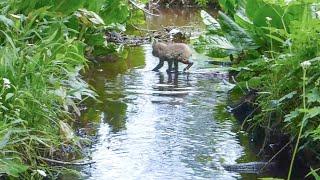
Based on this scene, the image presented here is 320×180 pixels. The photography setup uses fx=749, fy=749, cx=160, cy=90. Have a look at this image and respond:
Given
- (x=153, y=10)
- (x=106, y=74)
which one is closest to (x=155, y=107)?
(x=106, y=74)

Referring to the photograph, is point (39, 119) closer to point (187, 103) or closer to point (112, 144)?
point (112, 144)

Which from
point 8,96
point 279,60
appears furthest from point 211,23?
point 8,96

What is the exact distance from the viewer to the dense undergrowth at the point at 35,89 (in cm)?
388

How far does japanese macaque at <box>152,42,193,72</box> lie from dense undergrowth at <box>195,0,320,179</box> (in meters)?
0.54

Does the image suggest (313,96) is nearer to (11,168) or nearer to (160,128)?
(160,128)

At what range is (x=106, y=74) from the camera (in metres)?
6.91

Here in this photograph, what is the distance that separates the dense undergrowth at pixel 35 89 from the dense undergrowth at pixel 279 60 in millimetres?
1196

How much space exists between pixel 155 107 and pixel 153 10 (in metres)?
7.76

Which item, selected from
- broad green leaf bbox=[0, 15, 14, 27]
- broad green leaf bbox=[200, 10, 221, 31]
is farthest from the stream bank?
broad green leaf bbox=[0, 15, 14, 27]

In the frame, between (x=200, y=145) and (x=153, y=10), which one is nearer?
(x=200, y=145)

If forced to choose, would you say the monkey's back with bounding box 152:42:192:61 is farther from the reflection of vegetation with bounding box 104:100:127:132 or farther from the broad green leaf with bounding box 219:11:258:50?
the reflection of vegetation with bounding box 104:100:127:132

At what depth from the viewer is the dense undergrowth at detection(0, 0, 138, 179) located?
3.88 metres

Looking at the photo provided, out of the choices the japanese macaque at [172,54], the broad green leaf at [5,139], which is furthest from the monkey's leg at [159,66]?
the broad green leaf at [5,139]

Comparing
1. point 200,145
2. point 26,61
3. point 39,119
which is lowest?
point 200,145
